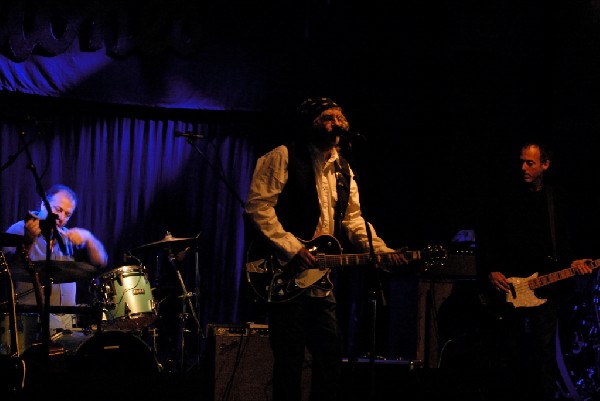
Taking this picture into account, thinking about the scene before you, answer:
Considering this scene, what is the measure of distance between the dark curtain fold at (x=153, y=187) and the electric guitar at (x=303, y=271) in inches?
145

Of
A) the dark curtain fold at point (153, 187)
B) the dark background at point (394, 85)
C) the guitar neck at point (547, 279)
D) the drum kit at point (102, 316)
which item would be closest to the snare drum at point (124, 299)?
the drum kit at point (102, 316)

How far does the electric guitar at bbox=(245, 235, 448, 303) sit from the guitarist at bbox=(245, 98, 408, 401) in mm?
47

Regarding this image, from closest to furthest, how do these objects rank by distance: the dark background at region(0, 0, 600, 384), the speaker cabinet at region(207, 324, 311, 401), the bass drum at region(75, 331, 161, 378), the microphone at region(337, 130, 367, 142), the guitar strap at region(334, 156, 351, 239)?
the microphone at region(337, 130, 367, 142), the guitar strap at region(334, 156, 351, 239), the speaker cabinet at region(207, 324, 311, 401), the bass drum at region(75, 331, 161, 378), the dark background at region(0, 0, 600, 384)

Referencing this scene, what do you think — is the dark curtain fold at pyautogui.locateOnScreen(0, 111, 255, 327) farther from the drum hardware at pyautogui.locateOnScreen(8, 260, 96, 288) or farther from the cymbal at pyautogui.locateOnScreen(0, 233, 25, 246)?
the cymbal at pyautogui.locateOnScreen(0, 233, 25, 246)

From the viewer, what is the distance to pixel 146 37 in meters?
8.29

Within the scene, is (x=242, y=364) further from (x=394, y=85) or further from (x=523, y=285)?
(x=394, y=85)

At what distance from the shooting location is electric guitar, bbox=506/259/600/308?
5.68 m

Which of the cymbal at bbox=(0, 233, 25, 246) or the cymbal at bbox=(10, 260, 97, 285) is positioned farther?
the cymbal at bbox=(10, 260, 97, 285)

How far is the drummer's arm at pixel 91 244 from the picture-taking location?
7703 mm

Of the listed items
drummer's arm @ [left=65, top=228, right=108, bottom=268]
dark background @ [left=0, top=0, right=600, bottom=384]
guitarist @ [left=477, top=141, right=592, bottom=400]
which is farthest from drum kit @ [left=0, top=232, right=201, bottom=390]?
guitarist @ [left=477, top=141, right=592, bottom=400]

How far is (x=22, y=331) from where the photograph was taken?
22.1 feet

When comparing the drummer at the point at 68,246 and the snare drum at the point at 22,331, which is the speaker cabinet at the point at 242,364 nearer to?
the snare drum at the point at 22,331

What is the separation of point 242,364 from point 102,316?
1521 millimetres

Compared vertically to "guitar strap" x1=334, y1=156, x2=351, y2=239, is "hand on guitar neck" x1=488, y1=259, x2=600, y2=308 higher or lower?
lower
